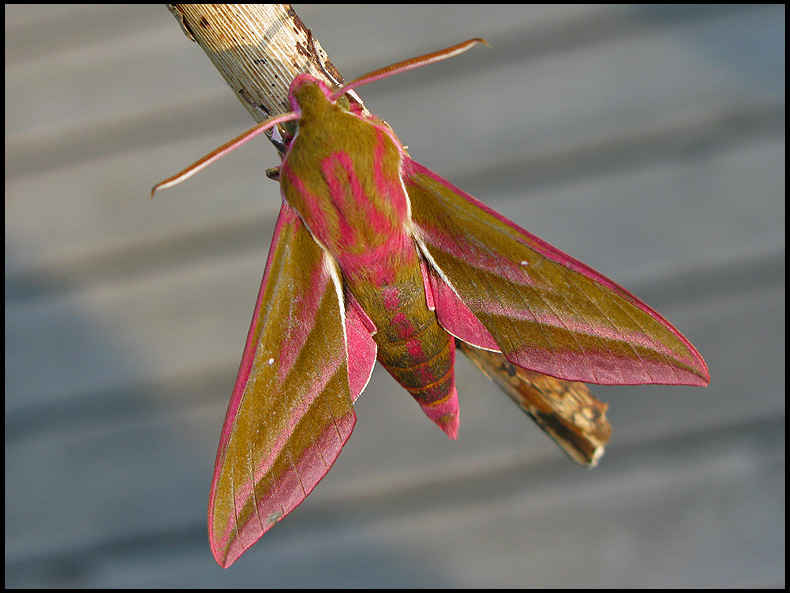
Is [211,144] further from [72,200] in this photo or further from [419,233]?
[419,233]

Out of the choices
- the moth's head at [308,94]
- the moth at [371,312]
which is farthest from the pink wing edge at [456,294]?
the moth's head at [308,94]

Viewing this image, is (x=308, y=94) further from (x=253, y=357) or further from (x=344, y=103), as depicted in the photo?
(x=253, y=357)

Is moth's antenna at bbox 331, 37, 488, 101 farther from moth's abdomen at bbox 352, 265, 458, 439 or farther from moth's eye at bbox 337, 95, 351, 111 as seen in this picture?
moth's abdomen at bbox 352, 265, 458, 439

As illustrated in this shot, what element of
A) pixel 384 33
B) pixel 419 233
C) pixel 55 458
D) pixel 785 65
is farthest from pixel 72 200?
pixel 785 65

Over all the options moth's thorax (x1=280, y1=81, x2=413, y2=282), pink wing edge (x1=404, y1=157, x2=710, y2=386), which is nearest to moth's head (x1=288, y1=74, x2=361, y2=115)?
moth's thorax (x1=280, y1=81, x2=413, y2=282)

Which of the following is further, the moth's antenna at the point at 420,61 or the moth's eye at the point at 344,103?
the moth's eye at the point at 344,103

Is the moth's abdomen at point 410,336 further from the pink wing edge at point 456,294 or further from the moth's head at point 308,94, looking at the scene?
the moth's head at point 308,94

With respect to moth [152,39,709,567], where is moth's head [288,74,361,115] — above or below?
above
